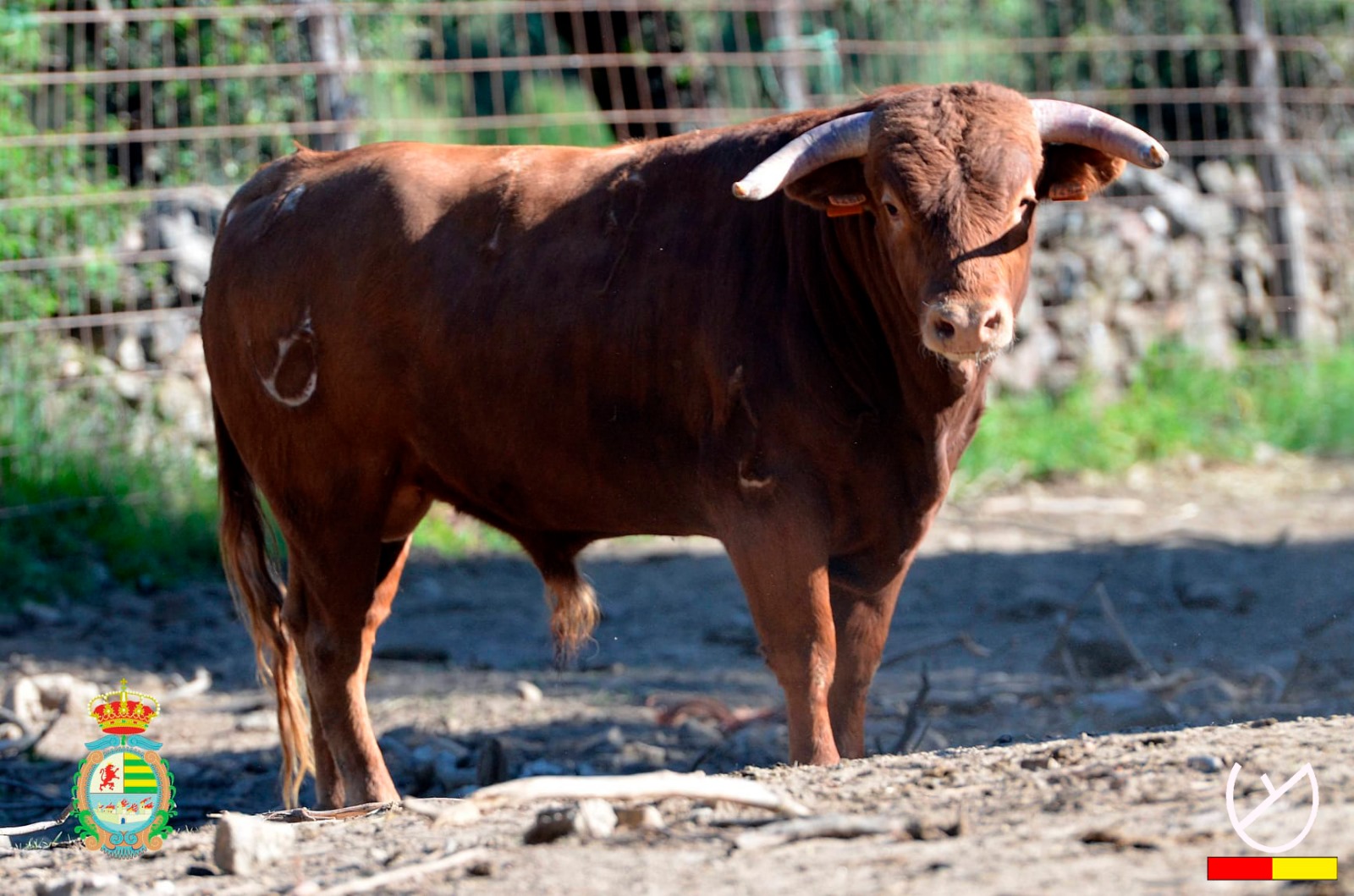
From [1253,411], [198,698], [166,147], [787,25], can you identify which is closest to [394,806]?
[198,698]

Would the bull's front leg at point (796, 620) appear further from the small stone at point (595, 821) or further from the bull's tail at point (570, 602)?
the small stone at point (595, 821)

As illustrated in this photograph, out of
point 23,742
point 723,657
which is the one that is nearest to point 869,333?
point 723,657

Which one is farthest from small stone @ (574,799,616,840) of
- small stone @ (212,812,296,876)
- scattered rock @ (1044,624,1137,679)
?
scattered rock @ (1044,624,1137,679)

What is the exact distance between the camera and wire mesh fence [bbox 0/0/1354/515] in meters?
8.03

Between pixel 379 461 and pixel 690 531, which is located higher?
pixel 379 461

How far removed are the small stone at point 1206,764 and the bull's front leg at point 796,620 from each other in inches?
41.6

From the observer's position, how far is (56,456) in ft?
25.7

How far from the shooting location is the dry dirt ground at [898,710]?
2666 millimetres

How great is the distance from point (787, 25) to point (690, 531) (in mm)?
6027

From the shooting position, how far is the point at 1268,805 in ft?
8.69

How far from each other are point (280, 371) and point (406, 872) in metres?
2.33

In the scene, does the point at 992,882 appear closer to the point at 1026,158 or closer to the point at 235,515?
the point at 1026,158

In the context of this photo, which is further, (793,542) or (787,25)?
(787,25)

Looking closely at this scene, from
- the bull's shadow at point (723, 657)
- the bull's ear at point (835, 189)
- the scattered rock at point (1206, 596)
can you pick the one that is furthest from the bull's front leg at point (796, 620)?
the scattered rock at point (1206, 596)
